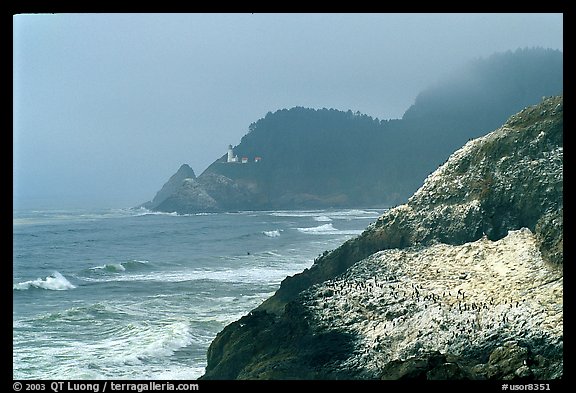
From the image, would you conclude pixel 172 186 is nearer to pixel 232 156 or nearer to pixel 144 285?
pixel 232 156

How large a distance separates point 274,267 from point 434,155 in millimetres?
11492

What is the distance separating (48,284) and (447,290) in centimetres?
2287

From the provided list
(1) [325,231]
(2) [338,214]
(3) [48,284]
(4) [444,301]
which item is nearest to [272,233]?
(1) [325,231]

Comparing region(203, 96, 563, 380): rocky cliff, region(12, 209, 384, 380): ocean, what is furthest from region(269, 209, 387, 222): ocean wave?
region(203, 96, 563, 380): rocky cliff

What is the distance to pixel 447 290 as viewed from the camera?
35.4 feet

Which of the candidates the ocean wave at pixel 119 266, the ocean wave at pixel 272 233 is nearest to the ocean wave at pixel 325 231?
the ocean wave at pixel 272 233

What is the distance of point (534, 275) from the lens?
1027 centimetres

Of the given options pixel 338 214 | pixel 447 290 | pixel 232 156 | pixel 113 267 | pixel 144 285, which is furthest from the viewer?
pixel 232 156

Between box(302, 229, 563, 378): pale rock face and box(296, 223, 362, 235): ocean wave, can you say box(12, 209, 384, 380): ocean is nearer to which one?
box(296, 223, 362, 235): ocean wave

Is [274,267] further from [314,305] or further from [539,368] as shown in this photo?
[539,368]

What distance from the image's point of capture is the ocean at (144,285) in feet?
45.3

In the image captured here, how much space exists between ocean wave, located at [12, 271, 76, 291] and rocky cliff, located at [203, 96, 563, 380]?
16756mm

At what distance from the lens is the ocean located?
45.3 ft
